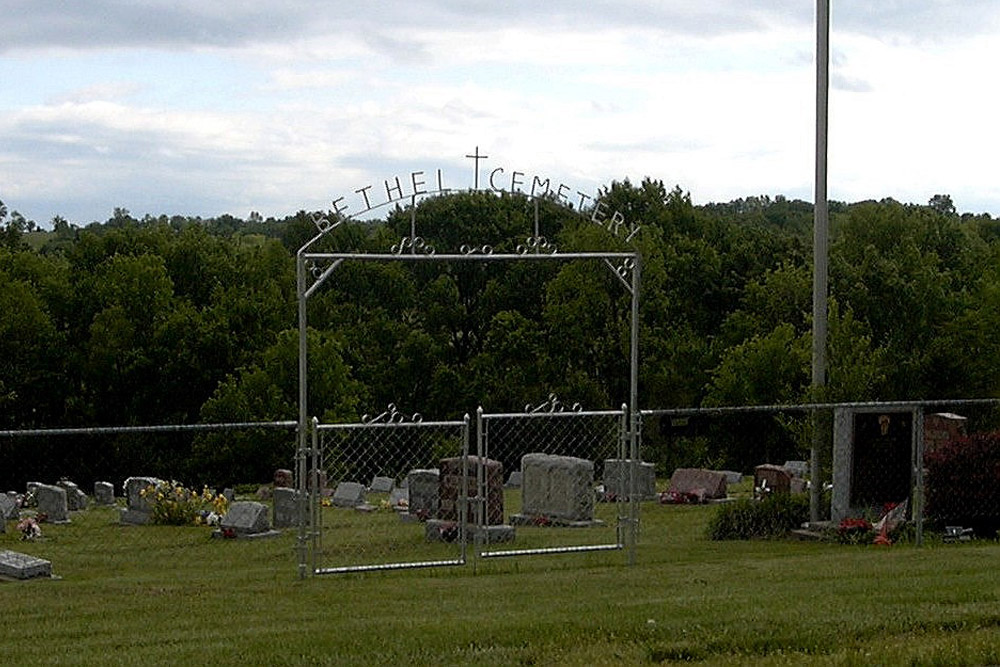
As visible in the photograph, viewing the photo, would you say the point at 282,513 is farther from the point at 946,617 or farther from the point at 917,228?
the point at 917,228

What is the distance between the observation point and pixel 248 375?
4459 cm

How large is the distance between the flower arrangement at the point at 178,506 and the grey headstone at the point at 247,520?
1.79 m

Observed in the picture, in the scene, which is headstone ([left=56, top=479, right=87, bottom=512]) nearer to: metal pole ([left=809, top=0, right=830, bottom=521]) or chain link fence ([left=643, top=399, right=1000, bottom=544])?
chain link fence ([left=643, top=399, right=1000, bottom=544])

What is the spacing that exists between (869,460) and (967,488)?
1.37 m

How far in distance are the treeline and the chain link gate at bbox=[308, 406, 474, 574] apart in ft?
29.6

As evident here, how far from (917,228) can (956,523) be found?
46.5m

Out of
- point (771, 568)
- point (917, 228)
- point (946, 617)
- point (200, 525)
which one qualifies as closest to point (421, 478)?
point (200, 525)

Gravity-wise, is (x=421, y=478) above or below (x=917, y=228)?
below

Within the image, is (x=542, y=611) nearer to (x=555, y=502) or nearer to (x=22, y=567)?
(x=22, y=567)

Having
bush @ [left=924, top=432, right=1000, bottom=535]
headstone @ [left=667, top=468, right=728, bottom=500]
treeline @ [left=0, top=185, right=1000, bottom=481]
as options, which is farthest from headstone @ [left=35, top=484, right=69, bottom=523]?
treeline @ [left=0, top=185, right=1000, bottom=481]

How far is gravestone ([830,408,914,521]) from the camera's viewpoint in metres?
17.2

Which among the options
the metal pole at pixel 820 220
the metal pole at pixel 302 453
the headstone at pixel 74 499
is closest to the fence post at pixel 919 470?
the metal pole at pixel 820 220

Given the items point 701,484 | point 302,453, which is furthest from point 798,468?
point 302,453

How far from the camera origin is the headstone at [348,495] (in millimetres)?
27266
